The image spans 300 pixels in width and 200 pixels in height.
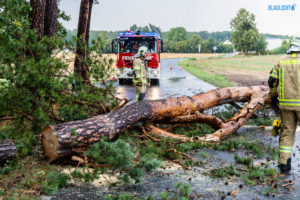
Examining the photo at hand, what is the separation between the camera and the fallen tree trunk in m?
4.91

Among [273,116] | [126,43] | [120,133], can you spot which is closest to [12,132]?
[120,133]

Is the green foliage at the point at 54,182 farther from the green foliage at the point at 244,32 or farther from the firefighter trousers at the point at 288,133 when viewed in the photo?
the green foliage at the point at 244,32

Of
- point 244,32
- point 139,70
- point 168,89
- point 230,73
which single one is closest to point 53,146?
point 139,70

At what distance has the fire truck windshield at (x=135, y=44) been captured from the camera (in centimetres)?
1689

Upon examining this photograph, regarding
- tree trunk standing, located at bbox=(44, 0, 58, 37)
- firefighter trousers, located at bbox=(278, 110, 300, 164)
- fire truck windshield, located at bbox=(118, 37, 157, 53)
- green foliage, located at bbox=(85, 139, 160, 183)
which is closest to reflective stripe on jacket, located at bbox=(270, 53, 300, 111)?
firefighter trousers, located at bbox=(278, 110, 300, 164)

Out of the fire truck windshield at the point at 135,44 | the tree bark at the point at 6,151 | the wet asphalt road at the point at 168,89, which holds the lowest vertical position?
the tree bark at the point at 6,151

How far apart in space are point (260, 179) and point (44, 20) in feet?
22.0

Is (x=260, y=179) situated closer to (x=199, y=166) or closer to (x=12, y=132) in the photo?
(x=199, y=166)

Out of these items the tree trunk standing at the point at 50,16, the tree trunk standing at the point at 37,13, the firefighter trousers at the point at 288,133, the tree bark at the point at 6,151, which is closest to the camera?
the tree bark at the point at 6,151

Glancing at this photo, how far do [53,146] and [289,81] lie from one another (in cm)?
358

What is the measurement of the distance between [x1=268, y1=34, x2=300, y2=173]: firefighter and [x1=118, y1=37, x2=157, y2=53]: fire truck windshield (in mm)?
12080

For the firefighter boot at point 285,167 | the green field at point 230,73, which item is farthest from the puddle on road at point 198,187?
the green field at point 230,73

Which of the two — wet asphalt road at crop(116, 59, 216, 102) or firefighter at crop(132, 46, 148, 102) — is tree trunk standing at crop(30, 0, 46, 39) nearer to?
firefighter at crop(132, 46, 148, 102)

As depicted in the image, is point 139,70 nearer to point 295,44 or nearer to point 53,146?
point 53,146
